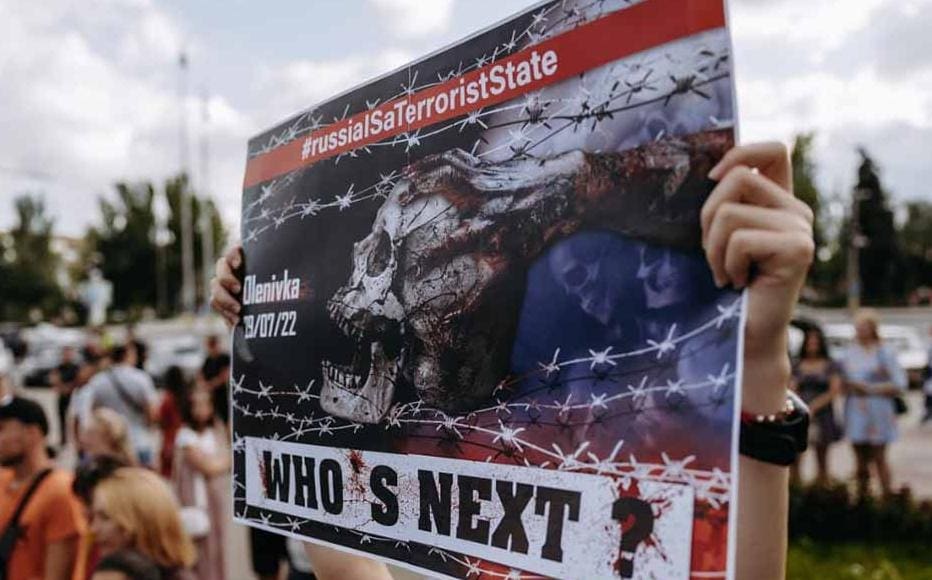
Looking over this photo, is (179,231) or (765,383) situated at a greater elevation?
(179,231)

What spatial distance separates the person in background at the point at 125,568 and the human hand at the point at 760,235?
8.46 ft

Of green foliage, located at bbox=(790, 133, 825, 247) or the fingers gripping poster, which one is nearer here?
the fingers gripping poster

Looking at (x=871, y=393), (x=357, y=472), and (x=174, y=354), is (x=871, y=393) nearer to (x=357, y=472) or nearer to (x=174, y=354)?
(x=357, y=472)

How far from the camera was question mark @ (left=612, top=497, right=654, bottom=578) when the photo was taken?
97cm

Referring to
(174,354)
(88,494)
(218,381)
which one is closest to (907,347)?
(218,381)

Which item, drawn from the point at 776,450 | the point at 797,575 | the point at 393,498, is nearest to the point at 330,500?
the point at 393,498

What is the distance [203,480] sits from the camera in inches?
187

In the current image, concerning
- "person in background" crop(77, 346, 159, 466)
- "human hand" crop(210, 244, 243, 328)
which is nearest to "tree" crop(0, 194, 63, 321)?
"person in background" crop(77, 346, 159, 466)

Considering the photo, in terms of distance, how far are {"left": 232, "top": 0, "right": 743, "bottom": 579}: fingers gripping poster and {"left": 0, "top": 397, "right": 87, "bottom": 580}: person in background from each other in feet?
7.38

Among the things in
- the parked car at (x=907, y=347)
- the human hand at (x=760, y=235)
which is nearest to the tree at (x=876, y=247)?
the parked car at (x=907, y=347)

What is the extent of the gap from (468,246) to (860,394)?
6.65 m

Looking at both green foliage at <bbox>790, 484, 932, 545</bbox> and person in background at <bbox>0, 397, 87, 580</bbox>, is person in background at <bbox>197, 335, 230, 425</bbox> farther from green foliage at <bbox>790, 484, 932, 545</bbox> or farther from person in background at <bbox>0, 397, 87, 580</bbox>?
green foliage at <bbox>790, 484, 932, 545</bbox>

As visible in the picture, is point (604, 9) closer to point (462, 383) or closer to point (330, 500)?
point (462, 383)

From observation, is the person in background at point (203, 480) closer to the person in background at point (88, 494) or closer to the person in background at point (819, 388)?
the person in background at point (88, 494)
